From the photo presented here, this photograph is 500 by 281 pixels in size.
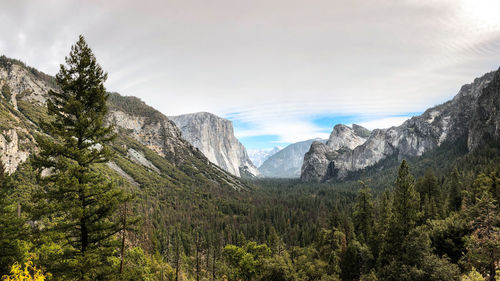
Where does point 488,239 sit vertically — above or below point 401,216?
above

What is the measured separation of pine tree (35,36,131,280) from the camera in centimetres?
1243

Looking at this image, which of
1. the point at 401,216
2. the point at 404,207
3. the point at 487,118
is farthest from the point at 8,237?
the point at 487,118

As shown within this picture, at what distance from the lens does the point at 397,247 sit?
32.5 metres

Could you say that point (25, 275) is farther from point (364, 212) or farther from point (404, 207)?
point (364, 212)

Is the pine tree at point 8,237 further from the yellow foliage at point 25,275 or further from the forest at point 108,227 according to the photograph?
the yellow foliage at point 25,275

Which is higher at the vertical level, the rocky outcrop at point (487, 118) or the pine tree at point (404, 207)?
the rocky outcrop at point (487, 118)

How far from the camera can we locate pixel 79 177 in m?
13.2

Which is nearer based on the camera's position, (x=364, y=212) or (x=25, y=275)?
(x=25, y=275)

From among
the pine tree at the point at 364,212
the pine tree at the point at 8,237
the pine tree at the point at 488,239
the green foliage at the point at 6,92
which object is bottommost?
the pine tree at the point at 364,212

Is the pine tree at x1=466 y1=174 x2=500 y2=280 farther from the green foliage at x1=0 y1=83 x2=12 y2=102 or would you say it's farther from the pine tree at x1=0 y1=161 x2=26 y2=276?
the green foliage at x1=0 y1=83 x2=12 y2=102

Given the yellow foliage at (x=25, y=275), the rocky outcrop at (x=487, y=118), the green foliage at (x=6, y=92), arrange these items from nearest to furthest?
the yellow foliage at (x=25, y=275)
the rocky outcrop at (x=487, y=118)
the green foliage at (x=6, y=92)

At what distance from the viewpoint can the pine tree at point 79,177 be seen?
1243cm

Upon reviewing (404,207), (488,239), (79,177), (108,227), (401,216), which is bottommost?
(401,216)

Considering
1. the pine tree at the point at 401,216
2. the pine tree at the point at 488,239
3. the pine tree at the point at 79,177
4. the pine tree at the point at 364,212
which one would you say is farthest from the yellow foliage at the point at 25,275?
the pine tree at the point at 364,212
